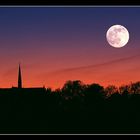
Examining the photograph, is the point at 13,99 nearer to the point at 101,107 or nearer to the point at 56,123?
the point at 56,123

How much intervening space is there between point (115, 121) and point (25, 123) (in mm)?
8082

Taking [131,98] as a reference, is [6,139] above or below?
below

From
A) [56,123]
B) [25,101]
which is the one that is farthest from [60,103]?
[25,101]

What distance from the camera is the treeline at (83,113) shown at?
32.9 metres

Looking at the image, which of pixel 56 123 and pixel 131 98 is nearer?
pixel 131 98

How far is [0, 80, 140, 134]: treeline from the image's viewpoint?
108 ft

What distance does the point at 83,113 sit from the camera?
115 feet

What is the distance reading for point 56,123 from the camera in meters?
36.5

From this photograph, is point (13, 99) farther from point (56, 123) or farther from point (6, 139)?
point (6, 139)
